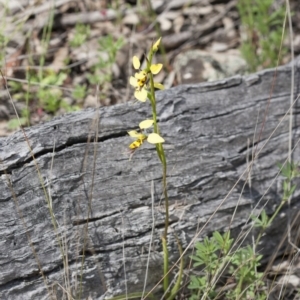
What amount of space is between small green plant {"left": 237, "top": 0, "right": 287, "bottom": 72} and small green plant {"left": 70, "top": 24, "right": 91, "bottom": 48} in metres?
1.02

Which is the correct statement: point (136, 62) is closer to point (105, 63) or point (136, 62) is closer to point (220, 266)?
point (220, 266)

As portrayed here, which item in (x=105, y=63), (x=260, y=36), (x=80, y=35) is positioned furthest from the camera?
(x=260, y=36)

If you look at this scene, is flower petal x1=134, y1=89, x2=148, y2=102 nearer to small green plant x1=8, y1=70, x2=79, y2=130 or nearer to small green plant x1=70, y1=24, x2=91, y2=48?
small green plant x1=8, y1=70, x2=79, y2=130

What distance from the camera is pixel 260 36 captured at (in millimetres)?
3764

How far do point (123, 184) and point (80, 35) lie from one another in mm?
1444

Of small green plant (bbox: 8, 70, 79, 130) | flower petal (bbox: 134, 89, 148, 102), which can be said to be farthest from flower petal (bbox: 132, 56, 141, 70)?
small green plant (bbox: 8, 70, 79, 130)

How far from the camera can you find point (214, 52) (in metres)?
3.88

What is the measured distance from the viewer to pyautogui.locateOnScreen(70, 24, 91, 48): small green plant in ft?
10.8

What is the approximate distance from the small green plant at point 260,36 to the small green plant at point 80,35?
1.02 metres

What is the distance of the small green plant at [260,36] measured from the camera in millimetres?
3377

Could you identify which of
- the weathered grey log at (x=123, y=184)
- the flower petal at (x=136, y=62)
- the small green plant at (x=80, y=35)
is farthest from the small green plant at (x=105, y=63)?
the flower petal at (x=136, y=62)

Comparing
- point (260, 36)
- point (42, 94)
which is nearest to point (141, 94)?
point (42, 94)

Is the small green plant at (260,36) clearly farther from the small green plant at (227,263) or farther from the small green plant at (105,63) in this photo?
the small green plant at (227,263)

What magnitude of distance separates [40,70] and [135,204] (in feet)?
4.50
